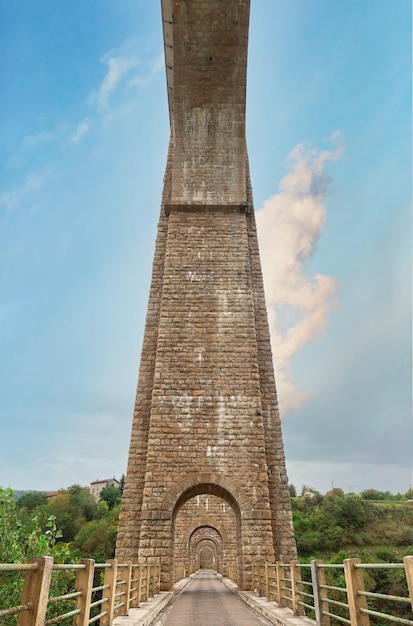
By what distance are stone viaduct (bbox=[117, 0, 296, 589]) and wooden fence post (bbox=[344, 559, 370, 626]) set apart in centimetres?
646

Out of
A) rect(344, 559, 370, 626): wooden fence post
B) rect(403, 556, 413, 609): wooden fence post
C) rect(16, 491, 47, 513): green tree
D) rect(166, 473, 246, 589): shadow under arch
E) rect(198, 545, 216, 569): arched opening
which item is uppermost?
rect(16, 491, 47, 513): green tree

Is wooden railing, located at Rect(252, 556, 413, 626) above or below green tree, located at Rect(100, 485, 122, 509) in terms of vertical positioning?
below

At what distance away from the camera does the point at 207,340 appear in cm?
1095

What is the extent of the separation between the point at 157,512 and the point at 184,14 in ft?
41.4

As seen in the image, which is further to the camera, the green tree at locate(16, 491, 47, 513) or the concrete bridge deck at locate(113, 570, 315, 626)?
the green tree at locate(16, 491, 47, 513)

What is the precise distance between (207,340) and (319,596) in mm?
7216

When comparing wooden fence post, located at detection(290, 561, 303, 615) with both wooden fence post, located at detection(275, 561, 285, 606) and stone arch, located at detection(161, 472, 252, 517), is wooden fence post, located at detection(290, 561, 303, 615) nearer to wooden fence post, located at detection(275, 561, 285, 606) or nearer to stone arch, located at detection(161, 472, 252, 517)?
wooden fence post, located at detection(275, 561, 285, 606)

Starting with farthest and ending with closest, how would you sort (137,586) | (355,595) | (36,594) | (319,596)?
(137,586) → (319,596) → (355,595) → (36,594)

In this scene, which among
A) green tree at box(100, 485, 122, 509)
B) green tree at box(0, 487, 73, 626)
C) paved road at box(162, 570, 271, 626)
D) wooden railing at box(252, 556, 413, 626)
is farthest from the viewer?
green tree at box(100, 485, 122, 509)

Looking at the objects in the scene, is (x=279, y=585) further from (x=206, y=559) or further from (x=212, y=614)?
(x=206, y=559)

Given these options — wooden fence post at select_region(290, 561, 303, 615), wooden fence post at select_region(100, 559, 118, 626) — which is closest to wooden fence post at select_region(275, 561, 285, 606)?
wooden fence post at select_region(290, 561, 303, 615)

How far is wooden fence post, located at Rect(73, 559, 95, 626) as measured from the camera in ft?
10.2

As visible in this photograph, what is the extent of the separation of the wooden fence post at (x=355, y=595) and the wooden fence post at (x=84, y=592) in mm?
1833


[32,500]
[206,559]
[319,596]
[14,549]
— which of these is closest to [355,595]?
[319,596]
